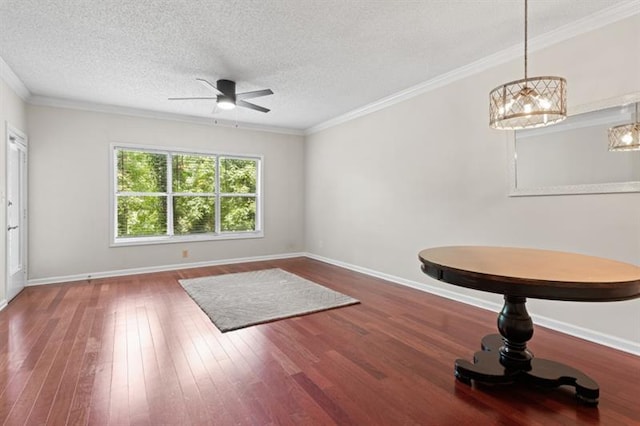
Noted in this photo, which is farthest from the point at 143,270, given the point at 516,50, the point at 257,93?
the point at 516,50

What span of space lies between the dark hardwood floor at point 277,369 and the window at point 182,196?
1.94 m

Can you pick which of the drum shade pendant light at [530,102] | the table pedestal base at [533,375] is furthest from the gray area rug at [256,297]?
the drum shade pendant light at [530,102]

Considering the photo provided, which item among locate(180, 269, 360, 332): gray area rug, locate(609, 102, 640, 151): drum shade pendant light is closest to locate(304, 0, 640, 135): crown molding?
locate(609, 102, 640, 151): drum shade pendant light

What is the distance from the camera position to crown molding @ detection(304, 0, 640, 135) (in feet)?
8.04

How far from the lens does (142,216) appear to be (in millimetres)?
5270

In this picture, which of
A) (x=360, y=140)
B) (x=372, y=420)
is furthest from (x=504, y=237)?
(x=360, y=140)

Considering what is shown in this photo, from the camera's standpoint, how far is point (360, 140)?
5180 millimetres

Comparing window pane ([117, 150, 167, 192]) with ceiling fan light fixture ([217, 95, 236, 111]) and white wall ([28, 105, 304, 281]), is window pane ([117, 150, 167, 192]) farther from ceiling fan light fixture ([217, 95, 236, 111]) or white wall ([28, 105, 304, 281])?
ceiling fan light fixture ([217, 95, 236, 111])

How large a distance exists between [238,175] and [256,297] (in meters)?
3.04

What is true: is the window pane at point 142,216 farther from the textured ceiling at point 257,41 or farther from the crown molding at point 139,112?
the textured ceiling at point 257,41

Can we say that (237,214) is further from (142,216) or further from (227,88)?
(227,88)

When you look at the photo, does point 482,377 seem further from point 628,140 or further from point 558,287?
point 628,140

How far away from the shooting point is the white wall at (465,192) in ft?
8.19

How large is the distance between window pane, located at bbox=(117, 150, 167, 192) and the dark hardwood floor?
2.20m
